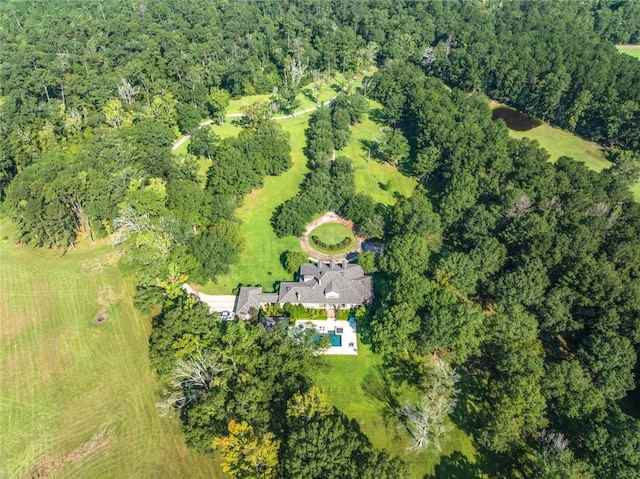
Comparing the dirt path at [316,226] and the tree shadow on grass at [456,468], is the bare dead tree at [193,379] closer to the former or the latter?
the tree shadow on grass at [456,468]

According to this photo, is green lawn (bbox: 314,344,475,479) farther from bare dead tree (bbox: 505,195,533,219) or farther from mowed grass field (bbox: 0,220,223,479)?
bare dead tree (bbox: 505,195,533,219)

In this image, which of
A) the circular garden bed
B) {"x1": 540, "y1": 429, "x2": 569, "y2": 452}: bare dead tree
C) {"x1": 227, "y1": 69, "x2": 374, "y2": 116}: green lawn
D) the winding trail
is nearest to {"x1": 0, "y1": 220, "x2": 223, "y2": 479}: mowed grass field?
the circular garden bed

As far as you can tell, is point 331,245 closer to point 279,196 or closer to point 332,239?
point 332,239

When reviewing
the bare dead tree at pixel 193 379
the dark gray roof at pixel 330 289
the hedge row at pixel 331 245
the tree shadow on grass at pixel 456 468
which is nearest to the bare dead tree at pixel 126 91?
the hedge row at pixel 331 245

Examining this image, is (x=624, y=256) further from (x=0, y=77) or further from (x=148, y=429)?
(x=0, y=77)

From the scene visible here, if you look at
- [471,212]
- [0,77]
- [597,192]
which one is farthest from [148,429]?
[0,77]

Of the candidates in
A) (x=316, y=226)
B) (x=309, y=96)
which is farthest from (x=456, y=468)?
(x=309, y=96)
